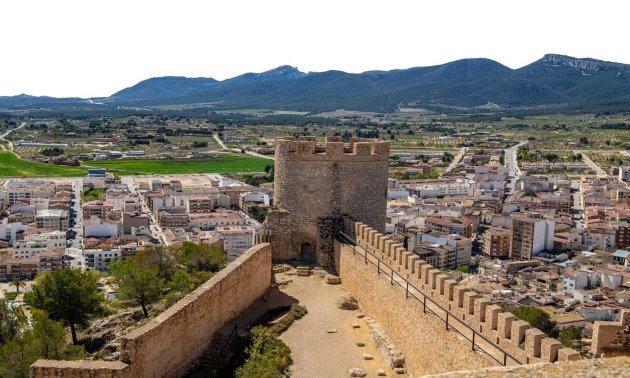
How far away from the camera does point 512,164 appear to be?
5113 inches

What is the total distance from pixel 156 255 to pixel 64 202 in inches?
2811

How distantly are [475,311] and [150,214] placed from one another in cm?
8269

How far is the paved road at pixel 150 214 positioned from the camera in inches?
2844

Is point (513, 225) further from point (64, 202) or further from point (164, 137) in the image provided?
point (164, 137)

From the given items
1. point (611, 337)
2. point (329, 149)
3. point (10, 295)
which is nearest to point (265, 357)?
point (611, 337)

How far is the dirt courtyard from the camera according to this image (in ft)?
33.6

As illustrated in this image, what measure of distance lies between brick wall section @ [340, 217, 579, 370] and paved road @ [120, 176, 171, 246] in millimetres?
54663

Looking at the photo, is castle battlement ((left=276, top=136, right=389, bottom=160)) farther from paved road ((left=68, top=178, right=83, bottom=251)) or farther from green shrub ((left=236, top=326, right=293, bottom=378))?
paved road ((left=68, top=178, right=83, bottom=251))

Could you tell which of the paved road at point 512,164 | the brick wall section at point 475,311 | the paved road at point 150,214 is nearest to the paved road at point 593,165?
the paved road at point 512,164

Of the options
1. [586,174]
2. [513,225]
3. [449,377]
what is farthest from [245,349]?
[586,174]

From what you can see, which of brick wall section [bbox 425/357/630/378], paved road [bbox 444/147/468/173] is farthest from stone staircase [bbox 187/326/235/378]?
paved road [bbox 444/147/468/173]

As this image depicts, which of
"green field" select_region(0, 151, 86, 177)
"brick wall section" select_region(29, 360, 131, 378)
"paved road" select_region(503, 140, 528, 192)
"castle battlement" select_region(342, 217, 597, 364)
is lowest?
"green field" select_region(0, 151, 86, 177)

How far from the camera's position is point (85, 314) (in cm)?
2055

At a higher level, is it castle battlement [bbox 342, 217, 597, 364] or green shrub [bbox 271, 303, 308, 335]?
castle battlement [bbox 342, 217, 597, 364]
